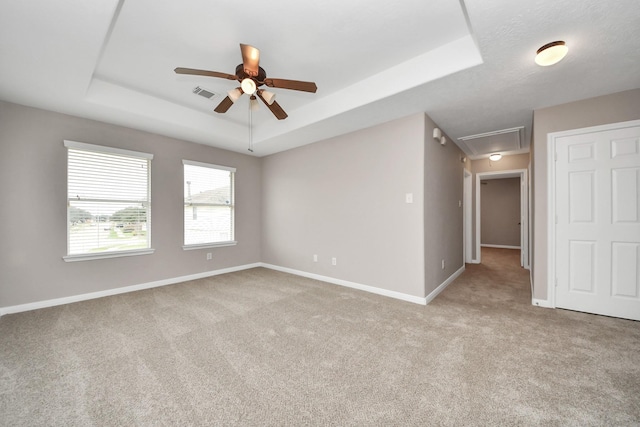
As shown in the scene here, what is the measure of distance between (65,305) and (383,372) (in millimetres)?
3946

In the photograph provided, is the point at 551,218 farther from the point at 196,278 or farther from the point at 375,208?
the point at 196,278

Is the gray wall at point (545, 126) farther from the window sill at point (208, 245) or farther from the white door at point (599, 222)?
the window sill at point (208, 245)

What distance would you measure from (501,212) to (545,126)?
6.47 meters

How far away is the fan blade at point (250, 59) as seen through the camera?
6.66 ft

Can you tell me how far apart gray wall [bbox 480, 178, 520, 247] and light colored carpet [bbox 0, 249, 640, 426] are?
6.39 metres

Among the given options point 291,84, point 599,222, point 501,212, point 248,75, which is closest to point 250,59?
point 248,75

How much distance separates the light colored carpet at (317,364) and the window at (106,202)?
2.72 ft

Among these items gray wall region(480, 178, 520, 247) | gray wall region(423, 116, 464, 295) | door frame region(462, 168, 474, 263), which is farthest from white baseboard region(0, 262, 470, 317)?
gray wall region(480, 178, 520, 247)

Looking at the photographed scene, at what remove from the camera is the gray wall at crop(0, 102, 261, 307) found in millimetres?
2957

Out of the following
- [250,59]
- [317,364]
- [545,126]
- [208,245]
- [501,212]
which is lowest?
[317,364]

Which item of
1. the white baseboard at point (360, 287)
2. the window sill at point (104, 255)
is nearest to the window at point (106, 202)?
the window sill at point (104, 255)

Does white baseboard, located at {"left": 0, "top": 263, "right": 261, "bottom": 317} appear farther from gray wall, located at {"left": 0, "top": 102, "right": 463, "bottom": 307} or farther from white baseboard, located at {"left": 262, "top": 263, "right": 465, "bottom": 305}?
white baseboard, located at {"left": 262, "top": 263, "right": 465, "bottom": 305}

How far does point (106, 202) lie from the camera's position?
3.60m

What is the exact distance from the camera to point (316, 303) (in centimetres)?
327
